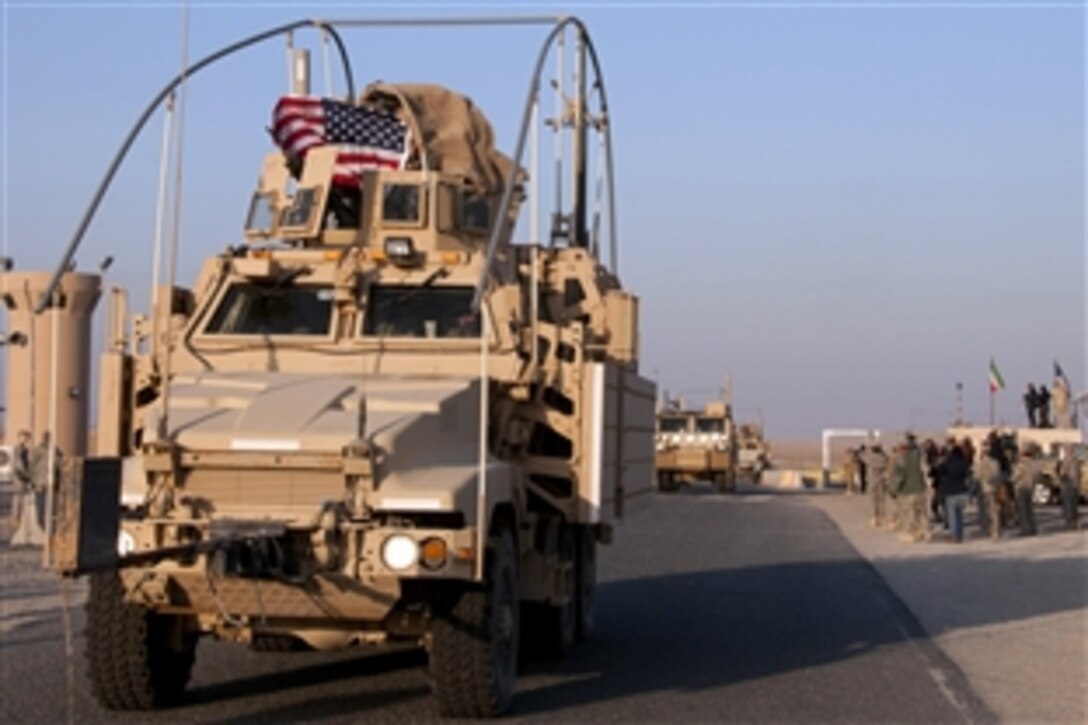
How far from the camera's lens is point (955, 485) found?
29172 millimetres

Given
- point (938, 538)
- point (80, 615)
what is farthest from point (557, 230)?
point (938, 538)

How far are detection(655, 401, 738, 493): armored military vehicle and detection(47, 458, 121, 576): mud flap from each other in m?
42.4

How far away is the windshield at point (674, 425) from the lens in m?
52.3

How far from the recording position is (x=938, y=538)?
101 ft

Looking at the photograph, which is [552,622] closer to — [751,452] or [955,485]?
[955,485]

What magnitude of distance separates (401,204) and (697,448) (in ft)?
126

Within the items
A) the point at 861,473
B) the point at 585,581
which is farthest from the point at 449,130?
the point at 861,473

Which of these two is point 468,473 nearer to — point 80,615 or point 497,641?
point 497,641

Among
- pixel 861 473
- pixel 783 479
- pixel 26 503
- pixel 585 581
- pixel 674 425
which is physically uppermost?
pixel 674 425

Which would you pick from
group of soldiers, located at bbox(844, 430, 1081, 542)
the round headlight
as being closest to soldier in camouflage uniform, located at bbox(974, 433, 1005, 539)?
group of soldiers, located at bbox(844, 430, 1081, 542)

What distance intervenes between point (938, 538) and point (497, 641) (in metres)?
21.0

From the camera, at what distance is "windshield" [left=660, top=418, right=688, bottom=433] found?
172ft

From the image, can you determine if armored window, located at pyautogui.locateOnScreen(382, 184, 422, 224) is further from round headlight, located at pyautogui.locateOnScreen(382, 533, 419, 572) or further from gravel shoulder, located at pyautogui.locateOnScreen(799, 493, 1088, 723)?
gravel shoulder, located at pyautogui.locateOnScreen(799, 493, 1088, 723)

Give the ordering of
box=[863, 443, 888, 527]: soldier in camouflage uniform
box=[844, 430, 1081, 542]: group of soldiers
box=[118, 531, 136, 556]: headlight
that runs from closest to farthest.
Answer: box=[118, 531, 136, 556]: headlight
box=[844, 430, 1081, 542]: group of soldiers
box=[863, 443, 888, 527]: soldier in camouflage uniform
